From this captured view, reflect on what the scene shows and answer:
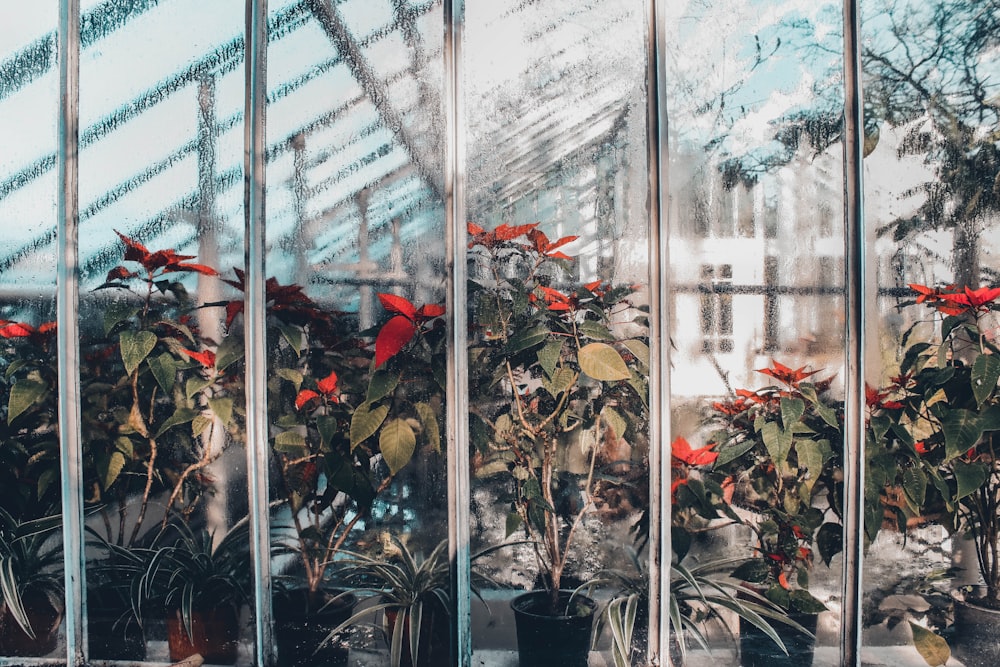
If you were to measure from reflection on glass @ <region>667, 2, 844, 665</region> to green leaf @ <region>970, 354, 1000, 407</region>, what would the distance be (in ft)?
1.37

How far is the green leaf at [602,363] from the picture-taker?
7.08ft

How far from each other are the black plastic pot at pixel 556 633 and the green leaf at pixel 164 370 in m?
1.58

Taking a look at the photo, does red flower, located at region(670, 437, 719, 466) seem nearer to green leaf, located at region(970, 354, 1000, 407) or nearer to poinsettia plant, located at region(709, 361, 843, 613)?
poinsettia plant, located at region(709, 361, 843, 613)

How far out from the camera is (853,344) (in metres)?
2.18

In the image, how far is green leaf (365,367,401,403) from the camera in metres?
2.20

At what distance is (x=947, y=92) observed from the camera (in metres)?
2.18

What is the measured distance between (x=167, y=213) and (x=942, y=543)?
10.4ft

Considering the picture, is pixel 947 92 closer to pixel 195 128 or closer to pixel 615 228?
pixel 615 228

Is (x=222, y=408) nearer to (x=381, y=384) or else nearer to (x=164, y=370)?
(x=164, y=370)

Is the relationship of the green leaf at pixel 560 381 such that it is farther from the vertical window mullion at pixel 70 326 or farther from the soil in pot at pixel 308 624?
the vertical window mullion at pixel 70 326

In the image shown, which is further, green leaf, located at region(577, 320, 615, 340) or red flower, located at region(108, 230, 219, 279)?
red flower, located at region(108, 230, 219, 279)

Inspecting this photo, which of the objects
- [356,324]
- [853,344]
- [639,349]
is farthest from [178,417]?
[853,344]

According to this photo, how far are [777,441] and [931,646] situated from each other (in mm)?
935

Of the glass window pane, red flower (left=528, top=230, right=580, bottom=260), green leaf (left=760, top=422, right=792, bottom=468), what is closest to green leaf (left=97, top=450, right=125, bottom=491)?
the glass window pane
